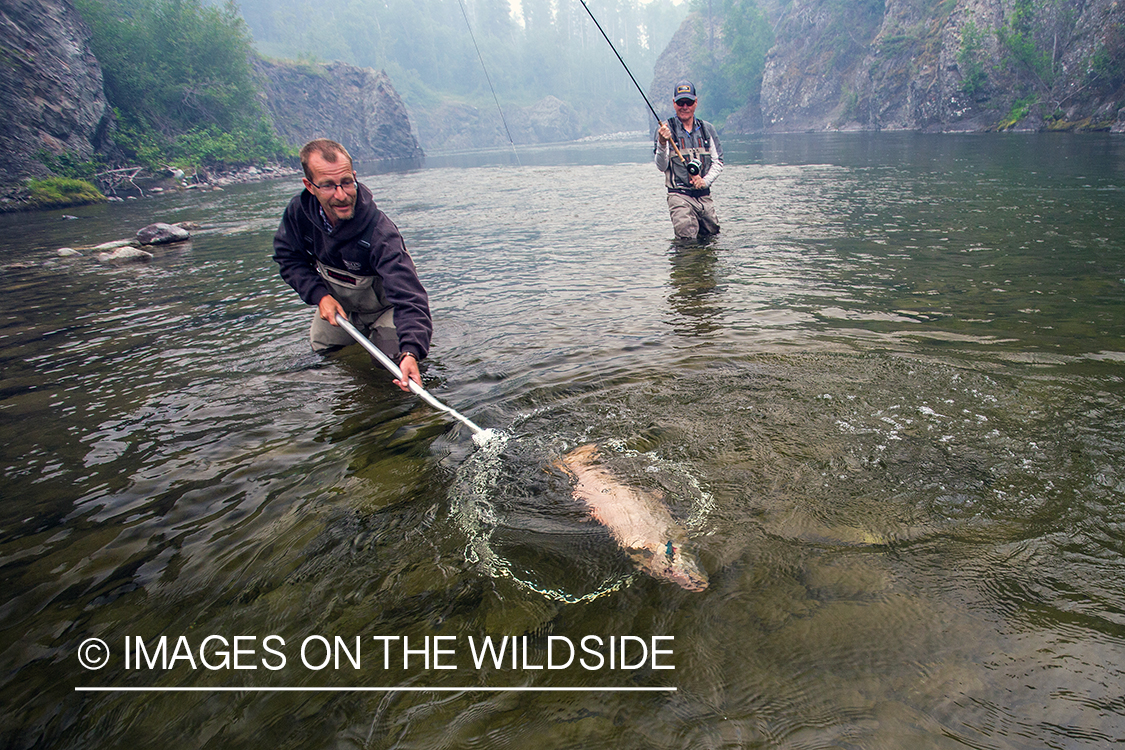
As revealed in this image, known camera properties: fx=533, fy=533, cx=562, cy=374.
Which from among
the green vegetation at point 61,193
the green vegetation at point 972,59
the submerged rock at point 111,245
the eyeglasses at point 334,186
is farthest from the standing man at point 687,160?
the green vegetation at point 972,59

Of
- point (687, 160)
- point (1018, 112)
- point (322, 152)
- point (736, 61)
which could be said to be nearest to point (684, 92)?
point (687, 160)

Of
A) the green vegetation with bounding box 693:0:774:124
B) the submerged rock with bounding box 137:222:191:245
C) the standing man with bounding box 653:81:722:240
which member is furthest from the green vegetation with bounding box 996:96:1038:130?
the green vegetation with bounding box 693:0:774:124

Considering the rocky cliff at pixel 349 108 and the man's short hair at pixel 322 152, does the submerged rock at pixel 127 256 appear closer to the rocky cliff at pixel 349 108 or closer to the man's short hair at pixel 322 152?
the man's short hair at pixel 322 152

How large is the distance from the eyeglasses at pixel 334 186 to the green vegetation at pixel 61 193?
1249 inches

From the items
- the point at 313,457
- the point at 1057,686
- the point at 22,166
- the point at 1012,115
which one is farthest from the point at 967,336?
the point at 1012,115

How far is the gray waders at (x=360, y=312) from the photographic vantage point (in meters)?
5.39

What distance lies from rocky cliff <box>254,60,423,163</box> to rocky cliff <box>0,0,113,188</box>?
45041 mm

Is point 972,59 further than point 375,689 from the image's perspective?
Yes

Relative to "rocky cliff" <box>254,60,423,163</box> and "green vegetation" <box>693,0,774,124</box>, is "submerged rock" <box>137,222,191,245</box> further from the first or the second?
"green vegetation" <box>693,0,774,124</box>

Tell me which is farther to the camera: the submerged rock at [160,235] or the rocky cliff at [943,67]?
the rocky cliff at [943,67]

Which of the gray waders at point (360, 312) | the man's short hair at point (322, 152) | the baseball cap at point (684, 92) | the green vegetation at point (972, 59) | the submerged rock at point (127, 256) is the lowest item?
the gray waders at point (360, 312)

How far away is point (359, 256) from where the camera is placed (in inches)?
201

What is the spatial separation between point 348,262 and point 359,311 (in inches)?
26.4

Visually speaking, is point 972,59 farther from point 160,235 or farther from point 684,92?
point 160,235
